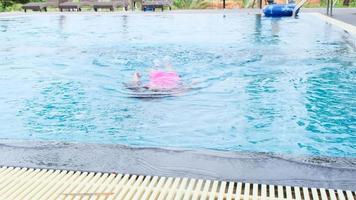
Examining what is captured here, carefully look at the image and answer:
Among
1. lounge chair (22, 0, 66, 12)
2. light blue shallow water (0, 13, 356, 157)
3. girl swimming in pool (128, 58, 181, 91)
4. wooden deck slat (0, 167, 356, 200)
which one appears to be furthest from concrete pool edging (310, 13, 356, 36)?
lounge chair (22, 0, 66, 12)

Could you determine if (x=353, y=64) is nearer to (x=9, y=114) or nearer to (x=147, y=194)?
(x=9, y=114)

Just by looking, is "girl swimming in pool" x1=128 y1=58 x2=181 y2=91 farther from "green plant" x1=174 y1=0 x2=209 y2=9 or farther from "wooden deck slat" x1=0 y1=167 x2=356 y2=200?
"green plant" x1=174 y1=0 x2=209 y2=9

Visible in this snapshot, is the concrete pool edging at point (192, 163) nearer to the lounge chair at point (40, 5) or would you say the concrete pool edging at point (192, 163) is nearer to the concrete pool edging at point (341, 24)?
the concrete pool edging at point (341, 24)

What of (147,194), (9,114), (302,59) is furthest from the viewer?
(302,59)

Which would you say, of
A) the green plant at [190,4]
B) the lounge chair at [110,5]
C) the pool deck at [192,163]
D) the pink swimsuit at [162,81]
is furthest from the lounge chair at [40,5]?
the pool deck at [192,163]

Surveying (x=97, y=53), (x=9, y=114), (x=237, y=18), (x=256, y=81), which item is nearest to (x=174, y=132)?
(x=9, y=114)

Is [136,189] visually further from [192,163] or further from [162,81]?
[162,81]

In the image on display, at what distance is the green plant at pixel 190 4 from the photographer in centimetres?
2041

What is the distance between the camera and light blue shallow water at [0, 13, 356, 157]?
4781mm

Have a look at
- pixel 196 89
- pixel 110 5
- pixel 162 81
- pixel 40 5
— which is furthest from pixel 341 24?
pixel 40 5

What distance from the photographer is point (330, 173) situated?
262cm

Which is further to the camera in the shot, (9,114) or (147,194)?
(9,114)

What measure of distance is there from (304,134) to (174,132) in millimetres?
1367

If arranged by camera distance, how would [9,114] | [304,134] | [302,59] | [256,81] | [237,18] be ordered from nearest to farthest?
[304,134] → [9,114] → [256,81] → [302,59] → [237,18]
